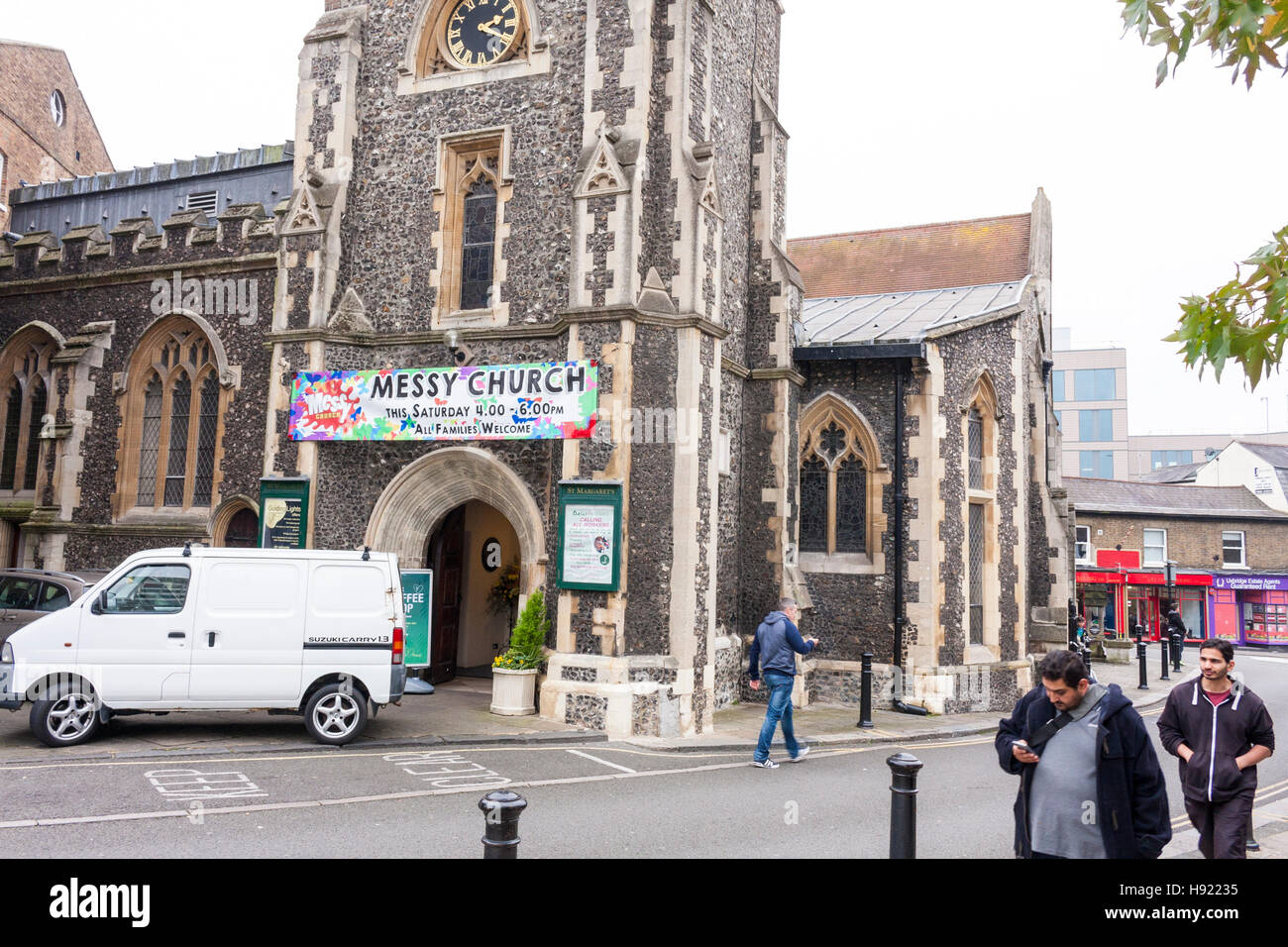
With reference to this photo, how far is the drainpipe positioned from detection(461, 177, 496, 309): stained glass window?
685 centimetres

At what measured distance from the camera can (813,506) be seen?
52.8 ft

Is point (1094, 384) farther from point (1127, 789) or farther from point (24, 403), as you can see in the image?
point (1127, 789)

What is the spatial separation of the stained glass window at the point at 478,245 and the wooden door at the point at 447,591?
357cm

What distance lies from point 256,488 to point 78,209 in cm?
1348

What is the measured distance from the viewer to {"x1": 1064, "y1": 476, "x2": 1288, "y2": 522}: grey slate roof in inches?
1448

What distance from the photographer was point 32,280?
1752 centimetres

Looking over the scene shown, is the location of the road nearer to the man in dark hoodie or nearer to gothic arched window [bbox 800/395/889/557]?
the man in dark hoodie

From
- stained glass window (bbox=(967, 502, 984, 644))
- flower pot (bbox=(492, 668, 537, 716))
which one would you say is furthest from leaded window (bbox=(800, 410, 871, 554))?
flower pot (bbox=(492, 668, 537, 716))

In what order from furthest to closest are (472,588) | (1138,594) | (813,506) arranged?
(1138,594), (813,506), (472,588)

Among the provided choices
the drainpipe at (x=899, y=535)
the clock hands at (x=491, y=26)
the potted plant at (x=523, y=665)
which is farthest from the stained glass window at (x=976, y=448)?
the clock hands at (x=491, y=26)

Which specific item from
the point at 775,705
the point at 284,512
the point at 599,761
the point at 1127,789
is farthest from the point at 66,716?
the point at 1127,789

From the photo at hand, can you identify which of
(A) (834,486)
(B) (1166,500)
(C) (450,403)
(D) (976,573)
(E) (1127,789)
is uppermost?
(B) (1166,500)

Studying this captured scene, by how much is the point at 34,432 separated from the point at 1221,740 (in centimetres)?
1971

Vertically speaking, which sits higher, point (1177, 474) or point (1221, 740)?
point (1177, 474)
